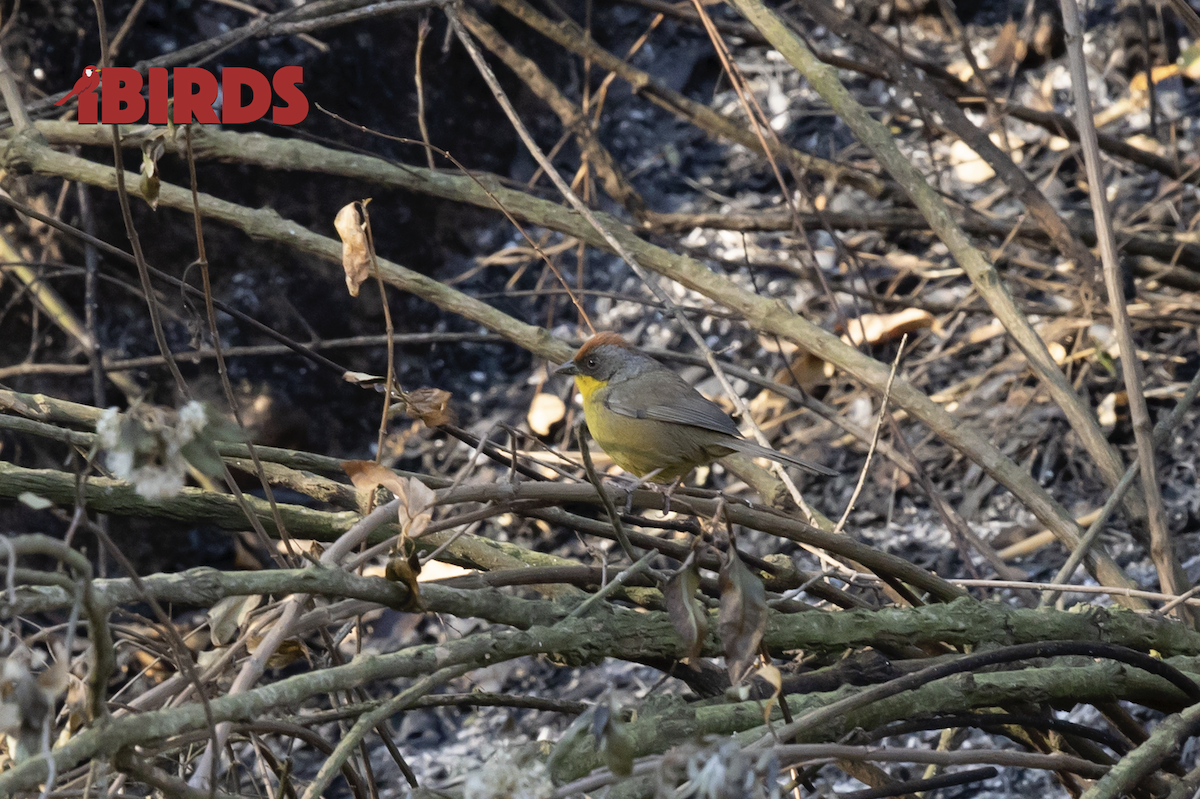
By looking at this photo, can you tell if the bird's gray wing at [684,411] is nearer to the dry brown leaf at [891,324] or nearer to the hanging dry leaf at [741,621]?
the dry brown leaf at [891,324]

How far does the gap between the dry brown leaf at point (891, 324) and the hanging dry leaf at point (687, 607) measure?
10.8 ft

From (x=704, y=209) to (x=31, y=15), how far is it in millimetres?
3425

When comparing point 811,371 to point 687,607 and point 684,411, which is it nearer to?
point 684,411

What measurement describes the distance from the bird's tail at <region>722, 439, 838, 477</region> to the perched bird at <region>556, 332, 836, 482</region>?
0.02 metres

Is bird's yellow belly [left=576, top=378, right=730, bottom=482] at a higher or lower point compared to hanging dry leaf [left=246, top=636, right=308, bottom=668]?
lower

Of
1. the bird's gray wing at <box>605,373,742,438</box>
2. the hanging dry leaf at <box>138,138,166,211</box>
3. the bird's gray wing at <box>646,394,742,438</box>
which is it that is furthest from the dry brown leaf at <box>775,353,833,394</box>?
the hanging dry leaf at <box>138,138,166,211</box>

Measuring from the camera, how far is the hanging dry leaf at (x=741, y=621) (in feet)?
5.00

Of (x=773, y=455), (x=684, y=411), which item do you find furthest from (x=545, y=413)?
(x=773, y=455)

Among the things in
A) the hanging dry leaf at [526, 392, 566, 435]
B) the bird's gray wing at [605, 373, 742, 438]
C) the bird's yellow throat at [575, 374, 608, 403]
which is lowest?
the hanging dry leaf at [526, 392, 566, 435]

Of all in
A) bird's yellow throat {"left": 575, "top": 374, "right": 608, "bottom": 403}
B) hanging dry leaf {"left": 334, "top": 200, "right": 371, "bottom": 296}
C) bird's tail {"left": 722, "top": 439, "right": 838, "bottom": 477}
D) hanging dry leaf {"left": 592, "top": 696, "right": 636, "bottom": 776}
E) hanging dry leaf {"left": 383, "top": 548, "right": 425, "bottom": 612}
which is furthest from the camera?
bird's yellow throat {"left": 575, "top": 374, "right": 608, "bottom": 403}

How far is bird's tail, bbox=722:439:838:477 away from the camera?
3170 mm

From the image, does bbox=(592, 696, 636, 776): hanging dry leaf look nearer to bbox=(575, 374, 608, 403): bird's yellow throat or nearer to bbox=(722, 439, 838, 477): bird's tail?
bbox=(722, 439, 838, 477): bird's tail

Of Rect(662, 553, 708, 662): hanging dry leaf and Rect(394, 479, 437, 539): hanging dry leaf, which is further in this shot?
Rect(394, 479, 437, 539): hanging dry leaf

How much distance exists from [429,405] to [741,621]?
93 cm
